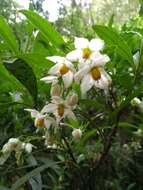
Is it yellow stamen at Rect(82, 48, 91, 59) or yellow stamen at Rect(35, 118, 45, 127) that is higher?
yellow stamen at Rect(82, 48, 91, 59)

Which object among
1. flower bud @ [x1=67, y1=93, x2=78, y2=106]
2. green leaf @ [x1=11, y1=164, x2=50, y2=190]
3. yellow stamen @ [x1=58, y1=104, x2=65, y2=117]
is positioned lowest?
green leaf @ [x1=11, y1=164, x2=50, y2=190]

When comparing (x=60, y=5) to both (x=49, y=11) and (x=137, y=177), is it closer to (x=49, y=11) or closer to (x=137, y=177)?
(x=49, y=11)

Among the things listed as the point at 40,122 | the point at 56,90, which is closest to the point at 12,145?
the point at 40,122

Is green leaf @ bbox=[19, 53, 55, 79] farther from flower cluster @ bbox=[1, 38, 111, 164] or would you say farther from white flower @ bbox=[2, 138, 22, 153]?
white flower @ bbox=[2, 138, 22, 153]

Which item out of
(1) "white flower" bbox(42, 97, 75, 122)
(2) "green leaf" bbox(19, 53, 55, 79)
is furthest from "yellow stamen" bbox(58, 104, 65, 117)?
(2) "green leaf" bbox(19, 53, 55, 79)

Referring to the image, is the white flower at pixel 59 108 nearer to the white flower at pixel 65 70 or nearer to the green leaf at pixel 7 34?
the white flower at pixel 65 70

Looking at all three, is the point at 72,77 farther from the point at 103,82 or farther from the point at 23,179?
the point at 23,179

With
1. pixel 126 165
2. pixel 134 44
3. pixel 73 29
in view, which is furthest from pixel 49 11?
pixel 134 44
